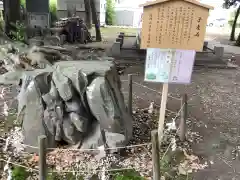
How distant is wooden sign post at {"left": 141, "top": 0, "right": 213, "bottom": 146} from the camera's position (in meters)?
3.83

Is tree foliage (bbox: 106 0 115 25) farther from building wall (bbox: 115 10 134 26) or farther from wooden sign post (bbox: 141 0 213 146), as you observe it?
wooden sign post (bbox: 141 0 213 146)

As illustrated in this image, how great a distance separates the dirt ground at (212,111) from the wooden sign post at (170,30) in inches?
66.5

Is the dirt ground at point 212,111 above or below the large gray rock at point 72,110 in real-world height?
below

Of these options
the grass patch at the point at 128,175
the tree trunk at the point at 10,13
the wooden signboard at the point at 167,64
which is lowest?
the grass patch at the point at 128,175

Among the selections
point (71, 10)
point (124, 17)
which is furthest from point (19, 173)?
point (124, 17)

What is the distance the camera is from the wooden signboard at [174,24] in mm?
3828

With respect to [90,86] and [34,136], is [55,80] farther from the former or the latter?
[34,136]

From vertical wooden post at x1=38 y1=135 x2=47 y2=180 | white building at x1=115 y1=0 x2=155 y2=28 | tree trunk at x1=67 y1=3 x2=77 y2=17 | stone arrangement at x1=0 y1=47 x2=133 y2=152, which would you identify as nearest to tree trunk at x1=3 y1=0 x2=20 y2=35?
tree trunk at x1=67 y1=3 x2=77 y2=17

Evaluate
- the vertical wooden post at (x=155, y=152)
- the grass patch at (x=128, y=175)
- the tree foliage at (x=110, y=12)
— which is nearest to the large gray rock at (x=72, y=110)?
the grass patch at (x=128, y=175)

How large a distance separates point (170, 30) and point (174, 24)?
10cm

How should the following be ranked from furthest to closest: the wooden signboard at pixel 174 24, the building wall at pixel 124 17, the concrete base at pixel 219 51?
the building wall at pixel 124 17, the concrete base at pixel 219 51, the wooden signboard at pixel 174 24

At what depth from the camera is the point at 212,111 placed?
6.58 m

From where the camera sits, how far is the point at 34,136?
4.18m

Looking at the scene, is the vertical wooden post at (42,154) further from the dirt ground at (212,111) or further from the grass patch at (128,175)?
the dirt ground at (212,111)
